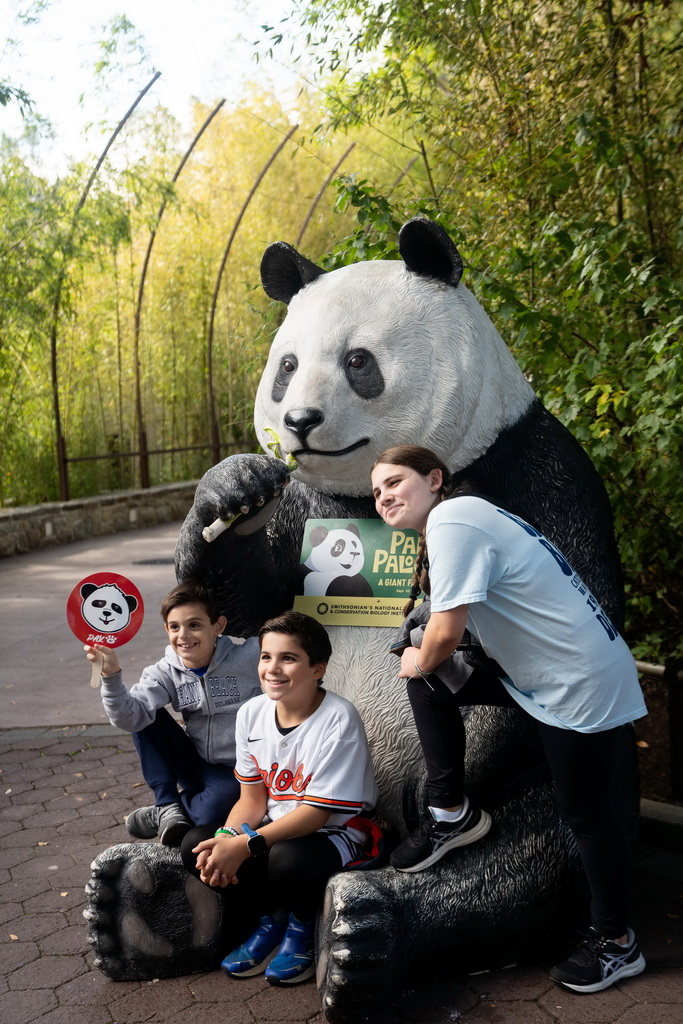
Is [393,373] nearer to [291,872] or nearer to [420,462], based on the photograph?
[420,462]

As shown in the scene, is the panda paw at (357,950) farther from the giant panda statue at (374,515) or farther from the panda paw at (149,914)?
the panda paw at (149,914)

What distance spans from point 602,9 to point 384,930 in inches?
156

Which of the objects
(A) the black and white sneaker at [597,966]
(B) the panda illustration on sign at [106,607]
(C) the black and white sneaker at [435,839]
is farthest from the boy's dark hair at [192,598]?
(A) the black and white sneaker at [597,966]

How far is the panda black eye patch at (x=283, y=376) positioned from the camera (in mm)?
2762

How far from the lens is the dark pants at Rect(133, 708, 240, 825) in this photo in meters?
2.72

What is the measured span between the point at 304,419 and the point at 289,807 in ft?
3.16

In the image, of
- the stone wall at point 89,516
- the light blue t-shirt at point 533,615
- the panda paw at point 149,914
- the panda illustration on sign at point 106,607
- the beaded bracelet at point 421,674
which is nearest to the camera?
the light blue t-shirt at point 533,615

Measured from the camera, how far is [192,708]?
2.82 meters

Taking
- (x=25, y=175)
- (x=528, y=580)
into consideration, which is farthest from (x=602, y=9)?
(x=25, y=175)

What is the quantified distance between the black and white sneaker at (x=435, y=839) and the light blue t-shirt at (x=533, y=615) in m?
0.36

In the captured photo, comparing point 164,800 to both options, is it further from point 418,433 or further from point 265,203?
point 265,203

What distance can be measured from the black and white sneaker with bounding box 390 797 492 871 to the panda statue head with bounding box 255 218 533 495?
896mm

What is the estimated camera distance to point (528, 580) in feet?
7.25

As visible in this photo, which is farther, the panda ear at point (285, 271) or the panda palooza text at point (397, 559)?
the panda ear at point (285, 271)
